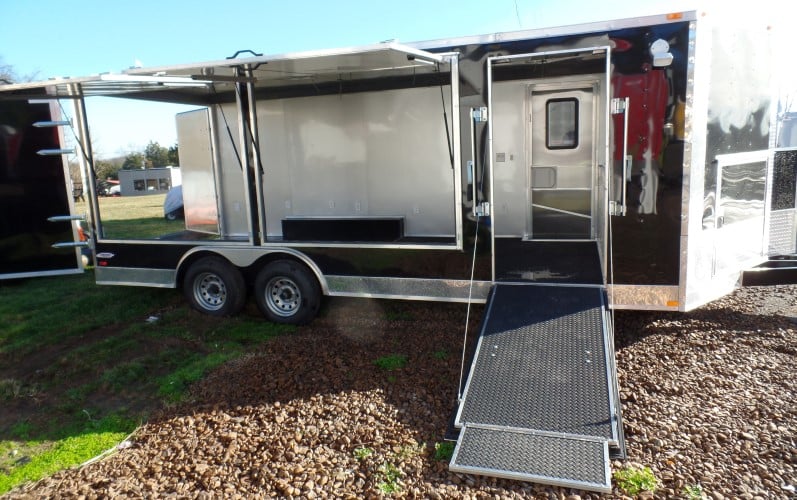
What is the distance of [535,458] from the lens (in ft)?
10.6

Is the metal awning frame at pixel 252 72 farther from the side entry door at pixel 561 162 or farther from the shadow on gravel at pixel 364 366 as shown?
the shadow on gravel at pixel 364 366

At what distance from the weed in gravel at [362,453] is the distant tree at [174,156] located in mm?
4979

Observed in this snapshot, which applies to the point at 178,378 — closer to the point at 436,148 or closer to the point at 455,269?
the point at 455,269

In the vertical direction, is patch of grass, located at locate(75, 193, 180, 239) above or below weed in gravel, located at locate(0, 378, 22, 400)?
above

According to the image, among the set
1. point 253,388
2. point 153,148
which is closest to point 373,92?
point 153,148

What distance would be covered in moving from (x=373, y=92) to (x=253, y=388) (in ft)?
12.1

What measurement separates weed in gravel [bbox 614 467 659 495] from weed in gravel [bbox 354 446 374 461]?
133cm

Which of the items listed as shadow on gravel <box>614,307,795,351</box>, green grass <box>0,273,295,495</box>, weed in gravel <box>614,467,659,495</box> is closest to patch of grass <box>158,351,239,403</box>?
green grass <box>0,273,295,495</box>

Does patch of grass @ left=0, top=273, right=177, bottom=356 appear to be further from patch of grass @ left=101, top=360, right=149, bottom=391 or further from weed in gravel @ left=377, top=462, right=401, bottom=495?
weed in gravel @ left=377, top=462, right=401, bottom=495

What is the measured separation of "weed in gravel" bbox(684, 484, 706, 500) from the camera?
292 centimetres

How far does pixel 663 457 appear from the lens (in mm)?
3299

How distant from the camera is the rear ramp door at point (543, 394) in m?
3.19

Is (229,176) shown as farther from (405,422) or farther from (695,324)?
(695,324)

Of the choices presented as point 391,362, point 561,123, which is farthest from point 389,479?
point 561,123
